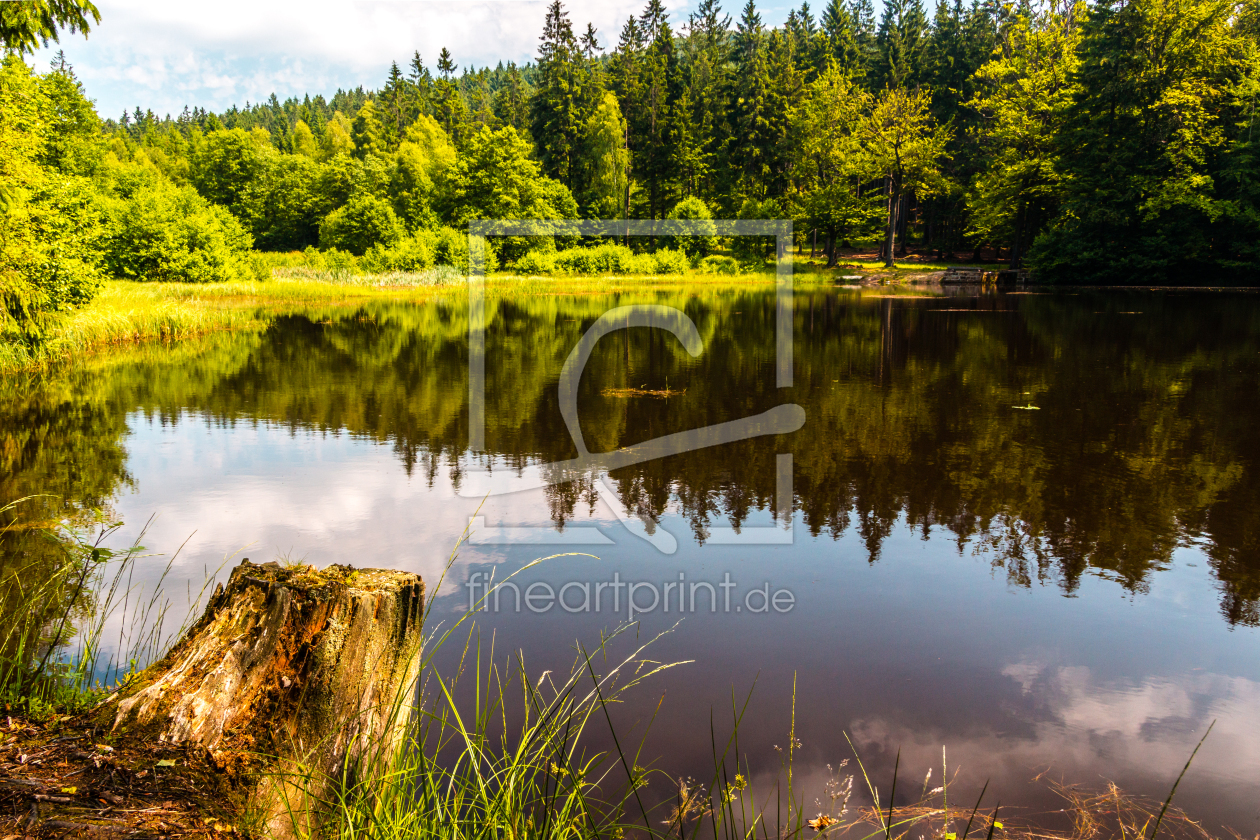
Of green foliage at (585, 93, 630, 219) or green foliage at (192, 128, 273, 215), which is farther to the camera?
green foliage at (192, 128, 273, 215)

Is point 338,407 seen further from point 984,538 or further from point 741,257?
point 741,257

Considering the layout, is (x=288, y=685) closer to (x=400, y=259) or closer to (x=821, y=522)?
(x=821, y=522)

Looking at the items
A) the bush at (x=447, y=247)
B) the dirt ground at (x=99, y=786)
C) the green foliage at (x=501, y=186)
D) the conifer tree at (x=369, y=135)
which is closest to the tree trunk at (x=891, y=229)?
the green foliage at (x=501, y=186)

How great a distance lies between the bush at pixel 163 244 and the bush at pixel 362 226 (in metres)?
18.2

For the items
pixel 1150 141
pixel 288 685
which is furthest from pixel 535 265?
pixel 288 685

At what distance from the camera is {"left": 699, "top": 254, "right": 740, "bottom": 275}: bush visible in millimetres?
55500

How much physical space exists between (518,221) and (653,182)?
16989 mm

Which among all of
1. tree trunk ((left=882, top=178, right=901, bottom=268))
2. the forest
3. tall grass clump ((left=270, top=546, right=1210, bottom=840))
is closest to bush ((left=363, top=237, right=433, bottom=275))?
the forest

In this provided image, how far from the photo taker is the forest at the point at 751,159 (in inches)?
1382

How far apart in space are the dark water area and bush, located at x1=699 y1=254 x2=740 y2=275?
134 ft

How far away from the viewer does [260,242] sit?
236 feet

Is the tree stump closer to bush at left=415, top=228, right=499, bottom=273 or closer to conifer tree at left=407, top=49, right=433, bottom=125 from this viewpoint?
bush at left=415, top=228, right=499, bottom=273

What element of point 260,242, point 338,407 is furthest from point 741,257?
point 338,407

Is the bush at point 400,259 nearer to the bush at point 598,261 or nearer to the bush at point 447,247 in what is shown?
the bush at point 447,247
